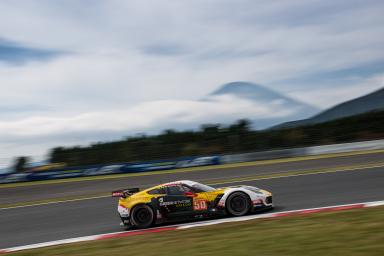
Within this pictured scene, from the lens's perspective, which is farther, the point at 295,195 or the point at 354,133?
the point at 354,133

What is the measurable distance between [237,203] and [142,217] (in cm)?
219

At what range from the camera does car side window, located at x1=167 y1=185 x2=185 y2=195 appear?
10.7 meters

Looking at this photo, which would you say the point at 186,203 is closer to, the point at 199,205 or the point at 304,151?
the point at 199,205

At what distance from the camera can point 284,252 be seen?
245 inches

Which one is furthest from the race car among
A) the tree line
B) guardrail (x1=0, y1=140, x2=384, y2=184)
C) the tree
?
the tree

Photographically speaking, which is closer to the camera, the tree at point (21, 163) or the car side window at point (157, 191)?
the car side window at point (157, 191)

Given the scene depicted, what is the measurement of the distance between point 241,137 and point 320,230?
24.9 meters

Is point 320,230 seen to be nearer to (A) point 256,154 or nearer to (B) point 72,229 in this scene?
(B) point 72,229

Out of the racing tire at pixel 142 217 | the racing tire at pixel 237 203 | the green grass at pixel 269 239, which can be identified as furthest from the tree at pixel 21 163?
the racing tire at pixel 237 203

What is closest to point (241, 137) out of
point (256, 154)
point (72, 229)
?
point (256, 154)

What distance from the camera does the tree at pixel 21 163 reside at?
3303 centimetres

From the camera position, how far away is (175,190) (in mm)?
10773

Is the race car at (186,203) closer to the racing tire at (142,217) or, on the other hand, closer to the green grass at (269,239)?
the racing tire at (142,217)

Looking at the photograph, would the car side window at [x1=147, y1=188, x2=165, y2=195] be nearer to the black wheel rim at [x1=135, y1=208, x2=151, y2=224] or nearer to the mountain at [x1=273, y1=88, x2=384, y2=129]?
the black wheel rim at [x1=135, y1=208, x2=151, y2=224]
